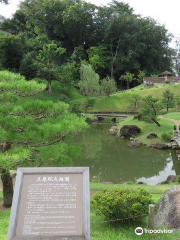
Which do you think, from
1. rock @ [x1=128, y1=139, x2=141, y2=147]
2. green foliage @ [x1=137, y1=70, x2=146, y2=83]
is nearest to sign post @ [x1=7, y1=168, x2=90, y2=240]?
rock @ [x1=128, y1=139, x2=141, y2=147]

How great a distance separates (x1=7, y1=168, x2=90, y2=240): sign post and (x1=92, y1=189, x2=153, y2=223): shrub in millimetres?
1741

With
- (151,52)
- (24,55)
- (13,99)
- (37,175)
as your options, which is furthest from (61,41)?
(37,175)

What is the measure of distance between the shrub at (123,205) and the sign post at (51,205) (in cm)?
174

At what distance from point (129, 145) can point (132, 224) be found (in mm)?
15585

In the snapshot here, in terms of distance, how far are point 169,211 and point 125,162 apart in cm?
1078

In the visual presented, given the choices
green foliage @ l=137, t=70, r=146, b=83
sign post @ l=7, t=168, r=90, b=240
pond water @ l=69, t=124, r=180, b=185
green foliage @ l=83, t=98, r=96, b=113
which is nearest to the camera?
sign post @ l=7, t=168, r=90, b=240

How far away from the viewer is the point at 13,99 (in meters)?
6.88

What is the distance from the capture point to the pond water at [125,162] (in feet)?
45.8

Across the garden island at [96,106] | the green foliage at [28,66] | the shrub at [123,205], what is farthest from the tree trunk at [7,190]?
the green foliage at [28,66]

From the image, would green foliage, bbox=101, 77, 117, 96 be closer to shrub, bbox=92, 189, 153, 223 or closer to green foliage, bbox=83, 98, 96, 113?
green foliage, bbox=83, 98, 96, 113

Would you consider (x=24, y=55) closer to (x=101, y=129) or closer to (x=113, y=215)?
(x=101, y=129)

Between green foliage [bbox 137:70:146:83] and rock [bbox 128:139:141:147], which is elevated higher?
green foliage [bbox 137:70:146:83]

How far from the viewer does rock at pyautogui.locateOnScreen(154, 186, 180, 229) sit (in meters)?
5.39

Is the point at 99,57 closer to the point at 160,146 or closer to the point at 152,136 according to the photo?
the point at 152,136
